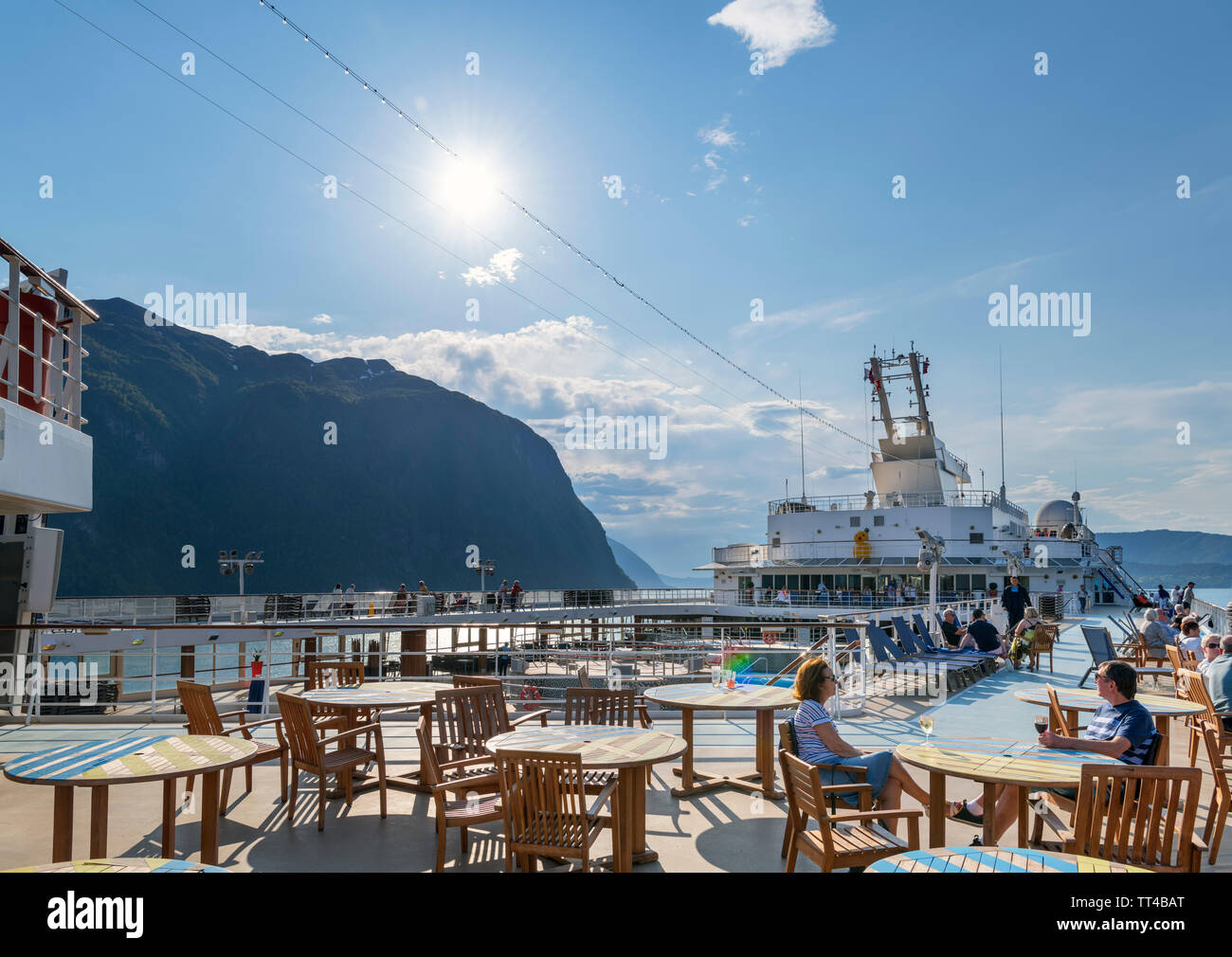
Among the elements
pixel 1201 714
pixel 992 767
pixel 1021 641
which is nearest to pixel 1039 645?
pixel 1021 641

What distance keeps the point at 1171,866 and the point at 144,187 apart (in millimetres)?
14649

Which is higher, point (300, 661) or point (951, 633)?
point (300, 661)

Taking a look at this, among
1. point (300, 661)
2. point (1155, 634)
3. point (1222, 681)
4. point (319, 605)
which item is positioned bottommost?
point (319, 605)

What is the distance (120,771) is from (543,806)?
1771 mm

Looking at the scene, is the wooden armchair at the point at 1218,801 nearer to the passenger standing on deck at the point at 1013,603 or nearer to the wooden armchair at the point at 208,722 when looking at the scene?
the wooden armchair at the point at 208,722

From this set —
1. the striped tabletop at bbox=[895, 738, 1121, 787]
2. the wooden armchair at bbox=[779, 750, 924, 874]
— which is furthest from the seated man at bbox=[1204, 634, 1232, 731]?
the wooden armchair at bbox=[779, 750, 924, 874]

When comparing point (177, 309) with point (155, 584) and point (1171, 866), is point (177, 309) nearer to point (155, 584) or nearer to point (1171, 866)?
point (1171, 866)

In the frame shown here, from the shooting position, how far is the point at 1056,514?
41.1 m

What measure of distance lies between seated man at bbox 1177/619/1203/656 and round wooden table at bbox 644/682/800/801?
5.54 metres

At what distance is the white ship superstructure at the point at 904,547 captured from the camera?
29.1 m

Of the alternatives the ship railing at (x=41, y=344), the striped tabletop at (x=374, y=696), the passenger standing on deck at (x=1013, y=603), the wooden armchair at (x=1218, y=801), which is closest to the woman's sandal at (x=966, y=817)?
the wooden armchair at (x=1218, y=801)

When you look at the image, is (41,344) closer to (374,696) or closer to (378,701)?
(374,696)

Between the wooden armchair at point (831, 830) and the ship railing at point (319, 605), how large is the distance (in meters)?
17.9

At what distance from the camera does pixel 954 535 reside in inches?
1177
